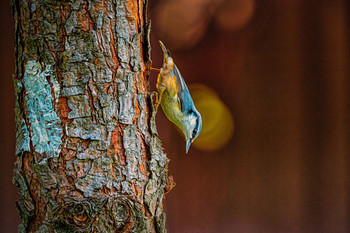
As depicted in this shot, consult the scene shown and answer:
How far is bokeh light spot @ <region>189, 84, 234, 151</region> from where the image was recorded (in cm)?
215

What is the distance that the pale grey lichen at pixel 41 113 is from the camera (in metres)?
0.93

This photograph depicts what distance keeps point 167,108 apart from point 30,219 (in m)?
0.91

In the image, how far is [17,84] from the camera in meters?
0.97

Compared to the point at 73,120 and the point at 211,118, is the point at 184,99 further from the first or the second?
the point at 73,120

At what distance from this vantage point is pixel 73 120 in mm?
930

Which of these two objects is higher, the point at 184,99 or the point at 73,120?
the point at 184,99

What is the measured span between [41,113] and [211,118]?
4.60ft

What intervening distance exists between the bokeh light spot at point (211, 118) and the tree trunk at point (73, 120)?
120 cm

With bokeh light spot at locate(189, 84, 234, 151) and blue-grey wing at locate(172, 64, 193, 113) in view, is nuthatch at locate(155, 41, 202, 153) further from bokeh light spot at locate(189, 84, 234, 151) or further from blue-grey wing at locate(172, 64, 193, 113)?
bokeh light spot at locate(189, 84, 234, 151)

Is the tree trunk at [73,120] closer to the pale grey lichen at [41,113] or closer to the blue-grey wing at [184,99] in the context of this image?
the pale grey lichen at [41,113]

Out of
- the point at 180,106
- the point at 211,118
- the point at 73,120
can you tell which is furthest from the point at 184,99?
the point at 73,120

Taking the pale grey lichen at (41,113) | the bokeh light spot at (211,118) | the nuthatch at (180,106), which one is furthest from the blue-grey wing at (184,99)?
the pale grey lichen at (41,113)

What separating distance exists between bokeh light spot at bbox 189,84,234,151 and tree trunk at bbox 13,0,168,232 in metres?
1.20

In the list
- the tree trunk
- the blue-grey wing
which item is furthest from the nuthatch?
the tree trunk
